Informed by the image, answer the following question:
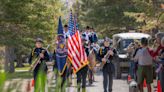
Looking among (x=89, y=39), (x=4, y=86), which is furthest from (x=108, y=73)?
(x=4, y=86)

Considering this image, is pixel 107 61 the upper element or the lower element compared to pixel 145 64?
lower

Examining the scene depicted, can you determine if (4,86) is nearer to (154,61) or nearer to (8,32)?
(154,61)

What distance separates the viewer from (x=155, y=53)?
38.4 ft

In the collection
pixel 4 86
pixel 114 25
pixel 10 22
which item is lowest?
pixel 114 25

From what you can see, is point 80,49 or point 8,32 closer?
point 80,49

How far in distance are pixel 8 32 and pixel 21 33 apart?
3.13 ft

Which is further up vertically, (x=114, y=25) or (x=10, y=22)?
(x=10, y=22)

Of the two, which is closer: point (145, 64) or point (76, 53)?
point (145, 64)

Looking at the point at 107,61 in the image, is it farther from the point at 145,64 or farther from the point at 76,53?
the point at 145,64

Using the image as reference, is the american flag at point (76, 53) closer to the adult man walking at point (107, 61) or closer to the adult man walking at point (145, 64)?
the adult man walking at point (107, 61)

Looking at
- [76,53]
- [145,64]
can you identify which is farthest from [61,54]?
[145,64]

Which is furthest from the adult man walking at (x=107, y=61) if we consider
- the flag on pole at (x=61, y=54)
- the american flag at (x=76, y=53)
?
the flag on pole at (x=61, y=54)

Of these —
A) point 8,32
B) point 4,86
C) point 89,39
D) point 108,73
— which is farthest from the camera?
point 8,32

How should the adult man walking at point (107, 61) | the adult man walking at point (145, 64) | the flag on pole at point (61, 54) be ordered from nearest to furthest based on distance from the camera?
1. the adult man walking at point (145, 64)
2. the adult man walking at point (107, 61)
3. the flag on pole at point (61, 54)
